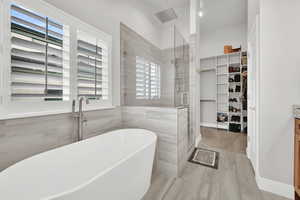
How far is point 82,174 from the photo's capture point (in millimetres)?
1295

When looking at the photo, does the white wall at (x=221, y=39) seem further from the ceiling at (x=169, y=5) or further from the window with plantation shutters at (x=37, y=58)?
the window with plantation shutters at (x=37, y=58)

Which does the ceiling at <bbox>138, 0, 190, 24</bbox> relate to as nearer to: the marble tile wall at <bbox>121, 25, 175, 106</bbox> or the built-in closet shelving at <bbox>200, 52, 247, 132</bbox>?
the marble tile wall at <bbox>121, 25, 175, 106</bbox>

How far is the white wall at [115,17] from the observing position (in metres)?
1.55

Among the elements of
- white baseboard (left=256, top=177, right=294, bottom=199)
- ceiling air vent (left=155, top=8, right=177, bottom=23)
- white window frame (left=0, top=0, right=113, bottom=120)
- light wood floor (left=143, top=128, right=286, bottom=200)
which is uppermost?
ceiling air vent (left=155, top=8, right=177, bottom=23)

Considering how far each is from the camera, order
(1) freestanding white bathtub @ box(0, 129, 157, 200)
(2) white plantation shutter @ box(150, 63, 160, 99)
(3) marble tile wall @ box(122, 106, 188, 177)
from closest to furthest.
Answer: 1. (1) freestanding white bathtub @ box(0, 129, 157, 200)
2. (3) marble tile wall @ box(122, 106, 188, 177)
3. (2) white plantation shutter @ box(150, 63, 160, 99)

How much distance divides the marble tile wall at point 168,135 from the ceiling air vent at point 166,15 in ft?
7.81

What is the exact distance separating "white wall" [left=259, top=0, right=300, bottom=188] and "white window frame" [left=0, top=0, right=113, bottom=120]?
221 cm

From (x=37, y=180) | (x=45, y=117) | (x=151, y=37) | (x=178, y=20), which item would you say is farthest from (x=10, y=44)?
(x=178, y=20)

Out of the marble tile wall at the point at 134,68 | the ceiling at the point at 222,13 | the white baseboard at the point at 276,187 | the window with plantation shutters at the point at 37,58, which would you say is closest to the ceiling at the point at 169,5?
the ceiling at the point at 222,13

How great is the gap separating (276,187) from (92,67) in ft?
8.93

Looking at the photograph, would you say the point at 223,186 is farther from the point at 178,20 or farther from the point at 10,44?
the point at 178,20

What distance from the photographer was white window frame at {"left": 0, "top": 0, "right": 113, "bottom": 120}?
102 centimetres

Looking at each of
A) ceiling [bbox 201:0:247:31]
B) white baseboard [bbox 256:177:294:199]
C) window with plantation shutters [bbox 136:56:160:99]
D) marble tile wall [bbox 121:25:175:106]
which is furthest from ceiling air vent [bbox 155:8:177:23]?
white baseboard [bbox 256:177:294:199]

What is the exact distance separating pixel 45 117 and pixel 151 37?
8.72ft
